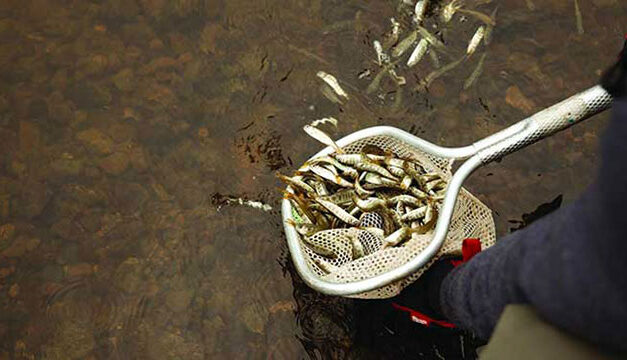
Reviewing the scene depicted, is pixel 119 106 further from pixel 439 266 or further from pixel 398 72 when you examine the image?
pixel 439 266

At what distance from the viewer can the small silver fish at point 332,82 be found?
80.7 inches

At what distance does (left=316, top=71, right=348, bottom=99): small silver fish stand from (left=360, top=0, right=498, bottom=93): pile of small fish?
0.30ft

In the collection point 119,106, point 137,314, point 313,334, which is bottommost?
point 137,314

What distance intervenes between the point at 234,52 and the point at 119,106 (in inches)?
18.0

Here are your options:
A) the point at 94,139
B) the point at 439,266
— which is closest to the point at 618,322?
the point at 439,266

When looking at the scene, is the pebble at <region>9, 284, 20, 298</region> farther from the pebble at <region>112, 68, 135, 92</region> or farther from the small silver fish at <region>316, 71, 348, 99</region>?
the small silver fish at <region>316, 71, 348, 99</region>

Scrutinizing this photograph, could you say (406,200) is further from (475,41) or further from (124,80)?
(124,80)

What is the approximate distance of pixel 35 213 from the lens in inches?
75.2

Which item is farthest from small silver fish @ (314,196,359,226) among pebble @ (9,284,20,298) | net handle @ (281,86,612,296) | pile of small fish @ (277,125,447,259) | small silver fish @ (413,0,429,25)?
pebble @ (9,284,20,298)

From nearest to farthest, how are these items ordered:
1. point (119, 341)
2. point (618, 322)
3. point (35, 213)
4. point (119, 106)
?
1. point (618, 322)
2. point (119, 341)
3. point (35, 213)
4. point (119, 106)

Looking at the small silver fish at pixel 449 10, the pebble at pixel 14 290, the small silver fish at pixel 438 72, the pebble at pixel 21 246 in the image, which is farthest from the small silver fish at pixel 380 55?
the pebble at pixel 14 290

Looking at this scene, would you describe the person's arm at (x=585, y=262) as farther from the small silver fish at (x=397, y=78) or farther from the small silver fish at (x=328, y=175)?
the small silver fish at (x=397, y=78)

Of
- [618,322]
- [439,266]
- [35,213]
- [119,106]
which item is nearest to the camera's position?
[618,322]

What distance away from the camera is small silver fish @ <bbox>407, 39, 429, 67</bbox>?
2.09 m
